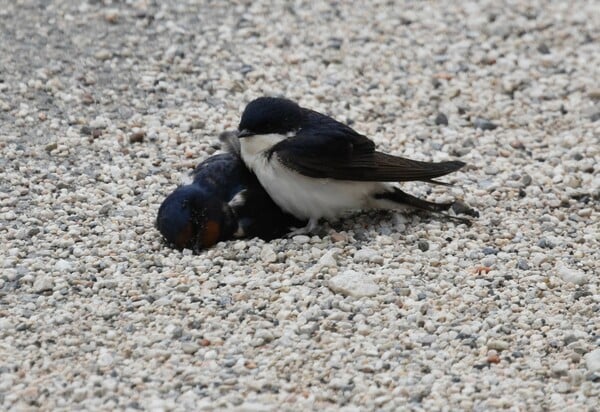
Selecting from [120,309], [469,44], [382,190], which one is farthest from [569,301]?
[469,44]

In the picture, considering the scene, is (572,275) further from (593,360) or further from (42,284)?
(42,284)

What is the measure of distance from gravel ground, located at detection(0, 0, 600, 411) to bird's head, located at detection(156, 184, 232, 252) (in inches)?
3.7

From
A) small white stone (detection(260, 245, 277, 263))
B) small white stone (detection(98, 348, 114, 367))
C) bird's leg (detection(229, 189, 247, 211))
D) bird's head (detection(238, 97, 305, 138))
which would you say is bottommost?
small white stone (detection(98, 348, 114, 367))

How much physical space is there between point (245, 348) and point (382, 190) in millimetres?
1624

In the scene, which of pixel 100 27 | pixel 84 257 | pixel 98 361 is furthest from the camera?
pixel 100 27

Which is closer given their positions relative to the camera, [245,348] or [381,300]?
[245,348]

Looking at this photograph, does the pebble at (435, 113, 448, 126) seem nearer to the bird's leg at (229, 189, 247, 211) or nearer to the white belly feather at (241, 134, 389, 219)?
the white belly feather at (241, 134, 389, 219)

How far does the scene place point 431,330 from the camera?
5.12m

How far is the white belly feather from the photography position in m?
6.02

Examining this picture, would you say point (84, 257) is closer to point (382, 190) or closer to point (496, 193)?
point (382, 190)

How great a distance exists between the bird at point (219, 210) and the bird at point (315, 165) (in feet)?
0.23

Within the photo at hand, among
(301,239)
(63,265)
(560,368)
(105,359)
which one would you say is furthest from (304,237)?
(560,368)

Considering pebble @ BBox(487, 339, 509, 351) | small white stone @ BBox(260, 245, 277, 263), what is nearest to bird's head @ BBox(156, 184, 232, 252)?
small white stone @ BBox(260, 245, 277, 263)

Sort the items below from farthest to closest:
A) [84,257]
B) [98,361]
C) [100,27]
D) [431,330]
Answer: [100,27] → [84,257] → [431,330] → [98,361]
